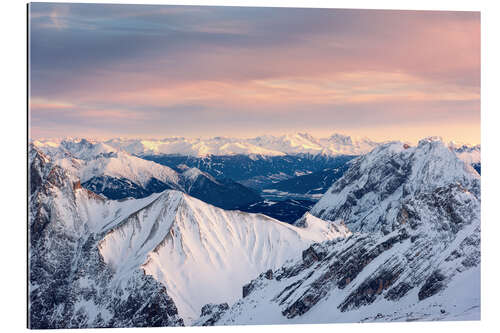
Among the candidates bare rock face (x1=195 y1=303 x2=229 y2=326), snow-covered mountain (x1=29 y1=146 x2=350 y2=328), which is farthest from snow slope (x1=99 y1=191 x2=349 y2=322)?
bare rock face (x1=195 y1=303 x2=229 y2=326)

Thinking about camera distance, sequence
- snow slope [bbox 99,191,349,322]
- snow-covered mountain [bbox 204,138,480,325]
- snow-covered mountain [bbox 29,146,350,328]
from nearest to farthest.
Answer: snow-covered mountain [bbox 204,138,480,325]
snow-covered mountain [bbox 29,146,350,328]
snow slope [bbox 99,191,349,322]

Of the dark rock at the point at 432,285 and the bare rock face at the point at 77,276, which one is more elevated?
the dark rock at the point at 432,285

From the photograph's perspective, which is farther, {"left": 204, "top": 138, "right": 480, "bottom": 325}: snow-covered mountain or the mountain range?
the mountain range

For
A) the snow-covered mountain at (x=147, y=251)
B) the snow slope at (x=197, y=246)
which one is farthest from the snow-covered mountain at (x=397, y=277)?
the snow slope at (x=197, y=246)

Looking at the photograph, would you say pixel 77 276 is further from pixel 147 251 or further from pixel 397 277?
pixel 397 277

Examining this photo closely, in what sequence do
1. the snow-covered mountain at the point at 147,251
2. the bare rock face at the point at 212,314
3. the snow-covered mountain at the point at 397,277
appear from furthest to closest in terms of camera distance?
the snow-covered mountain at the point at 147,251 < the bare rock face at the point at 212,314 < the snow-covered mountain at the point at 397,277

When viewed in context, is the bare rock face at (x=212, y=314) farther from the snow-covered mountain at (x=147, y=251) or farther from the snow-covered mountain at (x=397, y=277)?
the snow-covered mountain at (x=147, y=251)

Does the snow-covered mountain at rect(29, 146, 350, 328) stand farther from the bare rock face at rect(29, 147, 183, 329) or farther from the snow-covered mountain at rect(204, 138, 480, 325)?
the snow-covered mountain at rect(204, 138, 480, 325)
